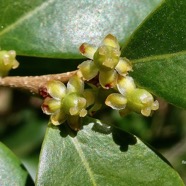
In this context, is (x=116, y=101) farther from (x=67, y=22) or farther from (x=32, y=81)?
(x=67, y=22)

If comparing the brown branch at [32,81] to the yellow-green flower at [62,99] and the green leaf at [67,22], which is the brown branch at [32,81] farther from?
the green leaf at [67,22]

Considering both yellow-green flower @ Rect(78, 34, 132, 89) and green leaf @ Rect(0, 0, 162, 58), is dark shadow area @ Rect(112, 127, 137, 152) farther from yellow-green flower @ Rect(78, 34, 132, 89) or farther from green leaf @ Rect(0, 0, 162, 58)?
green leaf @ Rect(0, 0, 162, 58)

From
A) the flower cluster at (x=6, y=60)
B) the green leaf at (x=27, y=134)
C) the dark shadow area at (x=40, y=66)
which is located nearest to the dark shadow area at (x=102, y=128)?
the flower cluster at (x=6, y=60)

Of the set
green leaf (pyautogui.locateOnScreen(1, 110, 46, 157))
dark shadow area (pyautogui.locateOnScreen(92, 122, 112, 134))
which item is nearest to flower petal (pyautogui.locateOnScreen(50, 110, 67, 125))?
dark shadow area (pyautogui.locateOnScreen(92, 122, 112, 134))

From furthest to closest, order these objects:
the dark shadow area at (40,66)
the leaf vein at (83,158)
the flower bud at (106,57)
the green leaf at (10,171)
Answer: the dark shadow area at (40,66), the green leaf at (10,171), the leaf vein at (83,158), the flower bud at (106,57)

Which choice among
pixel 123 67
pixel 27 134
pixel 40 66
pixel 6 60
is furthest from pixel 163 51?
pixel 27 134

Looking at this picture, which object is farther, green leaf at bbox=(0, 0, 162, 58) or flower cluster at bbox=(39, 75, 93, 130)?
green leaf at bbox=(0, 0, 162, 58)

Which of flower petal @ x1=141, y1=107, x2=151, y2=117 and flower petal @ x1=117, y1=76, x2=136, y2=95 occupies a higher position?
flower petal @ x1=117, y1=76, x2=136, y2=95
